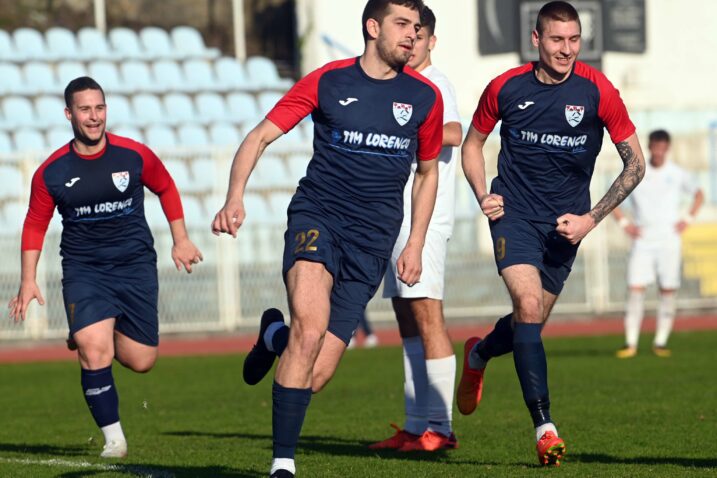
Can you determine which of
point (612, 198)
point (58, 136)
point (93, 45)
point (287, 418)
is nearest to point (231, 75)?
point (93, 45)

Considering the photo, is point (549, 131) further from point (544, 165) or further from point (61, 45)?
point (61, 45)

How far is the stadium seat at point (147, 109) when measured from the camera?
23.0m

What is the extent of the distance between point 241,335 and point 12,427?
32.2 ft

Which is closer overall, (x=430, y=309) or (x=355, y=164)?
(x=355, y=164)

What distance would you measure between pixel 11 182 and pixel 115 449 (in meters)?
12.1

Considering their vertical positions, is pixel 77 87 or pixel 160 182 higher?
pixel 77 87

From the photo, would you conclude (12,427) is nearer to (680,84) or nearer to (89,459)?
(89,459)

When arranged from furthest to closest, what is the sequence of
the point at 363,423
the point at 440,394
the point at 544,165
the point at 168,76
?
the point at 168,76
the point at 363,423
the point at 440,394
the point at 544,165

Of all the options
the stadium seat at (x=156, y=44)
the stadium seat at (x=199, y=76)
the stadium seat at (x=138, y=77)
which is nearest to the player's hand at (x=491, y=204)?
the stadium seat at (x=138, y=77)

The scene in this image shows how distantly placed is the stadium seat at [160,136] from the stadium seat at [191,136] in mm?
142

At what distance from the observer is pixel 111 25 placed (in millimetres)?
28219

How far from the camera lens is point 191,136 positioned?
74.1 ft

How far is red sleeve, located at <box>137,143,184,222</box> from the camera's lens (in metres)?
8.52

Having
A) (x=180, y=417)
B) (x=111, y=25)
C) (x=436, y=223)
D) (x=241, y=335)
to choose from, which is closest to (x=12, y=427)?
(x=180, y=417)
